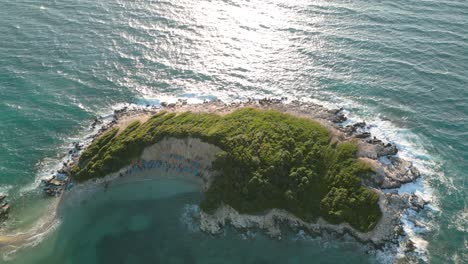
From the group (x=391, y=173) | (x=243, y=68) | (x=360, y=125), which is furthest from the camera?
(x=243, y=68)

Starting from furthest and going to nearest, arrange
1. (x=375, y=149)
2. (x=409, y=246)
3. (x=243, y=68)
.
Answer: (x=243, y=68) < (x=375, y=149) < (x=409, y=246)

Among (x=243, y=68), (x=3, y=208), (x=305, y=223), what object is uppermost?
(x=243, y=68)

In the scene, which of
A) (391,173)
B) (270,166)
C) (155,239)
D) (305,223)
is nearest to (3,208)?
(155,239)

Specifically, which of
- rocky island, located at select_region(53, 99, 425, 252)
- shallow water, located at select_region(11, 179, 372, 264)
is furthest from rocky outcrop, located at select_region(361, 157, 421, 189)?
shallow water, located at select_region(11, 179, 372, 264)

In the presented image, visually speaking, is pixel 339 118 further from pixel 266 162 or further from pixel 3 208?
pixel 3 208

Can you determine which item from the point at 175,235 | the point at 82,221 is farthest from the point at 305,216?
the point at 82,221

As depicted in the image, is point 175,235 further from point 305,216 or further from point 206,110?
point 206,110
